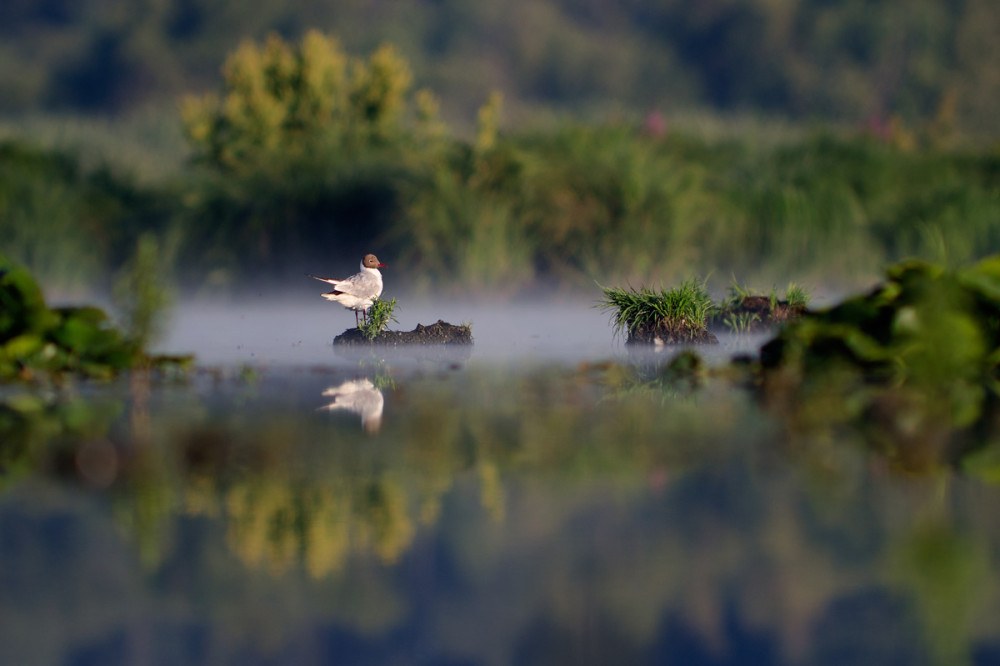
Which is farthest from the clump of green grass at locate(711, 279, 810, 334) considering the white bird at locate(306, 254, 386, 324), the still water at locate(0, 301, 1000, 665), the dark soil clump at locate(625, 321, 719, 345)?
the still water at locate(0, 301, 1000, 665)

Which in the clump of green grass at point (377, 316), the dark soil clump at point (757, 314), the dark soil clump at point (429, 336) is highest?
the dark soil clump at point (757, 314)

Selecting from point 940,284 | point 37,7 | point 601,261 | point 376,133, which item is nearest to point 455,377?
point 940,284

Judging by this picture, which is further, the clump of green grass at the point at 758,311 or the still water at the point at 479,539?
the clump of green grass at the point at 758,311

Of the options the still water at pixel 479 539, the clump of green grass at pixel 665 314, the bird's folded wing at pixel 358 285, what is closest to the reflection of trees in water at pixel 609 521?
the still water at pixel 479 539

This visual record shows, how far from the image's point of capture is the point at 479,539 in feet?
8.85

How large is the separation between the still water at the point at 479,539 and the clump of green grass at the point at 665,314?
2946 millimetres

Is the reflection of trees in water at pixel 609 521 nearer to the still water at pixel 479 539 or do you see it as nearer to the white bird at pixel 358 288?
the still water at pixel 479 539

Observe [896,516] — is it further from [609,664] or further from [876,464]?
[609,664]

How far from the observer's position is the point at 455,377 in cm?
616

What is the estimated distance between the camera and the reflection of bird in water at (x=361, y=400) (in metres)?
4.56

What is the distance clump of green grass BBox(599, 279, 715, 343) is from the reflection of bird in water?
2492mm

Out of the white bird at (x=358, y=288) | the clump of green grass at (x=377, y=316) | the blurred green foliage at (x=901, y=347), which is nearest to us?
the blurred green foliage at (x=901, y=347)

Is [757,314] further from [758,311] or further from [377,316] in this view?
[377,316]

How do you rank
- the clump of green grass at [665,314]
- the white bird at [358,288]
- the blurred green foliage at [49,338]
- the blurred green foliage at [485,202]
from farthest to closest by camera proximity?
the blurred green foliage at [485,202], the clump of green grass at [665,314], the white bird at [358,288], the blurred green foliage at [49,338]
